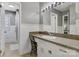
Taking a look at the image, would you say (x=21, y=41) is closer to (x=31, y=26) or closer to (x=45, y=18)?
(x=31, y=26)

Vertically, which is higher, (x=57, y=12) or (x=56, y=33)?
(x=57, y=12)

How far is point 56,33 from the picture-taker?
9.31 ft

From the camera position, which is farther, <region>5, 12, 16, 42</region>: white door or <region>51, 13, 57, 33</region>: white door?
<region>5, 12, 16, 42</region>: white door

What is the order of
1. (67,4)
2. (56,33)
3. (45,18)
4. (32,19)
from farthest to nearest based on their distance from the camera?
(32,19) → (45,18) → (56,33) → (67,4)

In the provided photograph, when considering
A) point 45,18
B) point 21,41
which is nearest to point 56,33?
point 45,18

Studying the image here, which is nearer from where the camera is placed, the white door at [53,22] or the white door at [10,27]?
the white door at [53,22]

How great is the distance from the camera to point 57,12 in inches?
106

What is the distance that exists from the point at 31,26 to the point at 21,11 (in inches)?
23.8

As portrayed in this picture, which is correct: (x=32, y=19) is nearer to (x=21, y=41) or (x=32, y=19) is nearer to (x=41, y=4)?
(x=41, y=4)

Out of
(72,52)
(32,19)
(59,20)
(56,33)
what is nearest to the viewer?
(72,52)

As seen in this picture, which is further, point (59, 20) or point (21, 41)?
point (21, 41)

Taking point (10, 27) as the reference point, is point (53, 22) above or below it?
above

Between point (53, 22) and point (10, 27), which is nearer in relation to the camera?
point (53, 22)

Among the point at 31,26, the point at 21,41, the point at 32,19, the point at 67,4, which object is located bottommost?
the point at 21,41
